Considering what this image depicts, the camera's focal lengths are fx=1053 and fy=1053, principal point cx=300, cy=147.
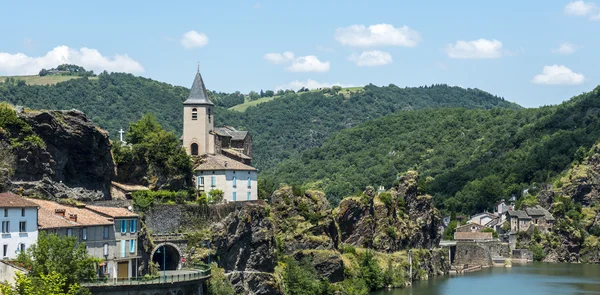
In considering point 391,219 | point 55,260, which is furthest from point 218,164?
point 391,219

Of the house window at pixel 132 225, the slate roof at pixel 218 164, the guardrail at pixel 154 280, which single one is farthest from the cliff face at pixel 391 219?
the house window at pixel 132 225

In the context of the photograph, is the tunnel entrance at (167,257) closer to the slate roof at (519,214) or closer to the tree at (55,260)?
the tree at (55,260)

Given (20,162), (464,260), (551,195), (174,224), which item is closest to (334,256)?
(174,224)

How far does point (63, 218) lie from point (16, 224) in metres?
5.78

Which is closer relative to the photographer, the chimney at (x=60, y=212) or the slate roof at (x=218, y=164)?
the chimney at (x=60, y=212)

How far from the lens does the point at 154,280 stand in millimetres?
75562

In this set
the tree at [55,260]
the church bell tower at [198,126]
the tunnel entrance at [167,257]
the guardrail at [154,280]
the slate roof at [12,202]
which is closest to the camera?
the tree at [55,260]

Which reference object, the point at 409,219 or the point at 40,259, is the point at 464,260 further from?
the point at 40,259

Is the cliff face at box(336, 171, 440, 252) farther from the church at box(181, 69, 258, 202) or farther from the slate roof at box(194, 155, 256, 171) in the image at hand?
the slate roof at box(194, 155, 256, 171)

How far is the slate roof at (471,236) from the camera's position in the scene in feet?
574

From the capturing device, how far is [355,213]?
425 ft

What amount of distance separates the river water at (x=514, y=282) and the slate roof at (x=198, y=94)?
28.4 m

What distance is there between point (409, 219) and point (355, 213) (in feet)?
56.4

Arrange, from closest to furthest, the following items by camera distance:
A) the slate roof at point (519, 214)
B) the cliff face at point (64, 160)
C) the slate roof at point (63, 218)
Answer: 1. the slate roof at point (63, 218)
2. the cliff face at point (64, 160)
3. the slate roof at point (519, 214)
